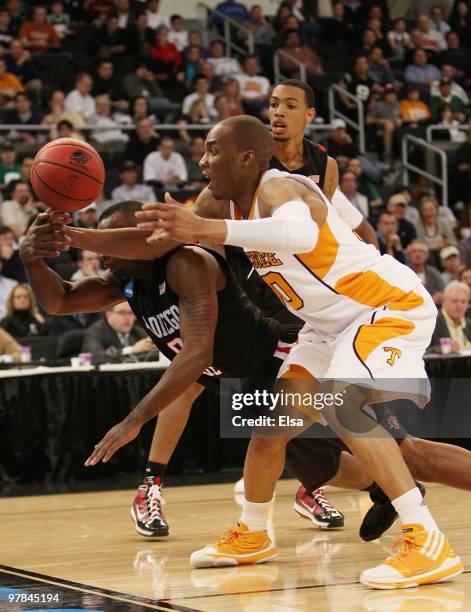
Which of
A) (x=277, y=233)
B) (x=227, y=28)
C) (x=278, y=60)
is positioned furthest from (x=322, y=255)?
(x=227, y=28)

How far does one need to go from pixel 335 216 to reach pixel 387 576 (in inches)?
52.7

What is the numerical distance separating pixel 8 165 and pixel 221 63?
14.6 ft

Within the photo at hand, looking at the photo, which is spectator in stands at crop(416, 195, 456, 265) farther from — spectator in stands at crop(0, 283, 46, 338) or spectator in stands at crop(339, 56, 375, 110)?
spectator in stands at crop(0, 283, 46, 338)

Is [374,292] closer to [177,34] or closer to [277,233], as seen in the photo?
[277,233]

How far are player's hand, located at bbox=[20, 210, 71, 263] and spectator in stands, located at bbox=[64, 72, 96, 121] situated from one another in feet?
30.4

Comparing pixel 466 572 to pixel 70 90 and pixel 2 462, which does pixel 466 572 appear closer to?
pixel 2 462

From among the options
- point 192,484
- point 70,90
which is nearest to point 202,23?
point 70,90

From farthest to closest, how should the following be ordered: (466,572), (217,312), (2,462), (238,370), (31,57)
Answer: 1. (31,57)
2. (2,462)
3. (238,370)
4. (217,312)
5. (466,572)

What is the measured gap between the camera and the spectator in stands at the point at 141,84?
14.9 meters

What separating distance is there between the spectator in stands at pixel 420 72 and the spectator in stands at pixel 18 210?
770cm

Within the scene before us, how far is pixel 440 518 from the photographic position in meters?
6.16

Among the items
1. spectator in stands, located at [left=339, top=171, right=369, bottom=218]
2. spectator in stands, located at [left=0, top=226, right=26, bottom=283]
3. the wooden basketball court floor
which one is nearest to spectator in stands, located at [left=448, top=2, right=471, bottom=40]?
spectator in stands, located at [left=339, top=171, right=369, bottom=218]

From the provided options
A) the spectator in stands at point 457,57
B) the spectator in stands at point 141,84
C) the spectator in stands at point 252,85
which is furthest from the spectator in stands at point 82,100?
the spectator in stands at point 457,57

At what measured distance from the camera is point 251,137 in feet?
15.2
